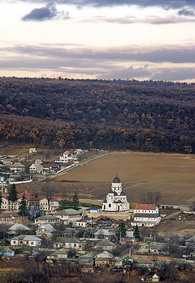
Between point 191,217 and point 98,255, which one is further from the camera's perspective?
point 191,217

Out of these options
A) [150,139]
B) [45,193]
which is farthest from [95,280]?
[150,139]

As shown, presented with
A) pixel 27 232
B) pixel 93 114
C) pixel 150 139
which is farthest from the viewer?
pixel 93 114

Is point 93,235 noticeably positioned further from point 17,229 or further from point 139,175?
point 139,175

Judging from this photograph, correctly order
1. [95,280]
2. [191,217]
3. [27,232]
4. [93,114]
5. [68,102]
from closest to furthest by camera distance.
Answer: [95,280], [27,232], [191,217], [93,114], [68,102]

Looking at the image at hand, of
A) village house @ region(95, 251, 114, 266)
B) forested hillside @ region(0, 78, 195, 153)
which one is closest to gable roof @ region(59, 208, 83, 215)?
village house @ region(95, 251, 114, 266)

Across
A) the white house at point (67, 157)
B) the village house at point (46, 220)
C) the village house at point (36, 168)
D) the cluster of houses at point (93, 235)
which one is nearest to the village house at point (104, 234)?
the cluster of houses at point (93, 235)

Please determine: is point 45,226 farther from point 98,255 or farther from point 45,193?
point 45,193
